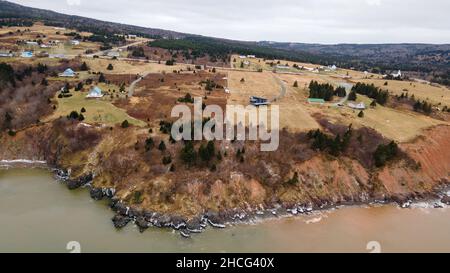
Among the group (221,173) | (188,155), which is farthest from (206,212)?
(188,155)

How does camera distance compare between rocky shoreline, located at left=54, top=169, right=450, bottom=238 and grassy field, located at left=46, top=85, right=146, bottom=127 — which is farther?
grassy field, located at left=46, top=85, right=146, bottom=127

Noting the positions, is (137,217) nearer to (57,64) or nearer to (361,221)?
(361,221)

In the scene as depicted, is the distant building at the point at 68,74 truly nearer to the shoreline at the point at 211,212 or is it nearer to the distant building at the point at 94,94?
the distant building at the point at 94,94

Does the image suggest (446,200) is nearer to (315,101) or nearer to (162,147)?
(315,101)

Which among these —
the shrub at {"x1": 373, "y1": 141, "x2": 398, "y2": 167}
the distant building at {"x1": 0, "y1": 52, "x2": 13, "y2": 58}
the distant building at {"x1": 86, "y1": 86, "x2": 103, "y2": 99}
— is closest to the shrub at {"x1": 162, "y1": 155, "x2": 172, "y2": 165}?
the distant building at {"x1": 86, "y1": 86, "x2": 103, "y2": 99}

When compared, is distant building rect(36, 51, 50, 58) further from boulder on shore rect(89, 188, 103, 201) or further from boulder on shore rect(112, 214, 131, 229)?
boulder on shore rect(112, 214, 131, 229)

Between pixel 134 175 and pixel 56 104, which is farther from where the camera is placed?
pixel 56 104

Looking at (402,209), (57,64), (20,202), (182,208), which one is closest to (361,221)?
(402,209)

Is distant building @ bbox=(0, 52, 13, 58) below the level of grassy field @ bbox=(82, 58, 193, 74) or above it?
above
